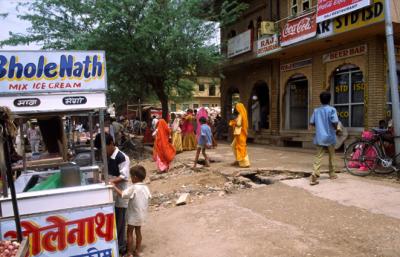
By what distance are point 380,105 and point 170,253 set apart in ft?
31.4

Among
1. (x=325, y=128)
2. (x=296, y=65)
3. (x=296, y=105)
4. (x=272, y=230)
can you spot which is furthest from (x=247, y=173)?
(x=296, y=105)

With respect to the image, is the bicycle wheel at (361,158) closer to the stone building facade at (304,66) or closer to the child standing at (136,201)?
the stone building facade at (304,66)

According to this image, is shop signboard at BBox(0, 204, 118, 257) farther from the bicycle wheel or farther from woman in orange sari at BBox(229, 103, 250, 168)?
woman in orange sari at BBox(229, 103, 250, 168)

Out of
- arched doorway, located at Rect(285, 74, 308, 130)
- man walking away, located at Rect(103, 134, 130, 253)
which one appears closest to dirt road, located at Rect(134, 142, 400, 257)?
man walking away, located at Rect(103, 134, 130, 253)

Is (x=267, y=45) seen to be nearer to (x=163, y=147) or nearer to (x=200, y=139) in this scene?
(x=200, y=139)

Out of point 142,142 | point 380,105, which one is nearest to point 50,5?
point 142,142

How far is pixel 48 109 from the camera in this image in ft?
13.4

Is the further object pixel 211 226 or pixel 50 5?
pixel 50 5

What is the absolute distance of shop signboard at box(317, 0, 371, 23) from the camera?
11.9 m

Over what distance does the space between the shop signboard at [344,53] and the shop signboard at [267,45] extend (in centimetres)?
205

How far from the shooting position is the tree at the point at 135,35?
1589 cm

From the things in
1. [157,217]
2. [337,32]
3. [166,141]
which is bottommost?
[157,217]

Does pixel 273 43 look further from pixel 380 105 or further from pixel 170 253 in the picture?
pixel 170 253

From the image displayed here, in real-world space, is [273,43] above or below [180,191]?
above
